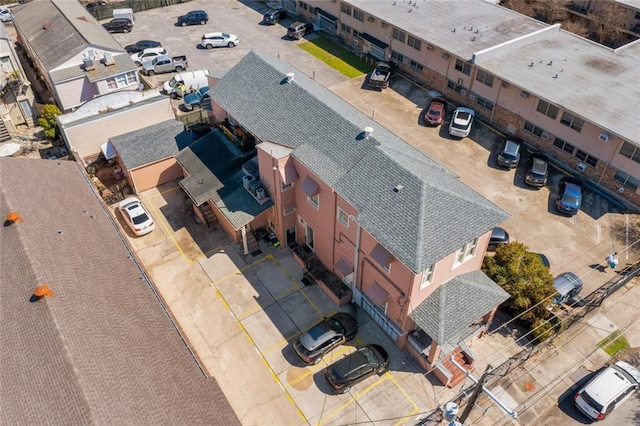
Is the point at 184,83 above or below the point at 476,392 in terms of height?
below

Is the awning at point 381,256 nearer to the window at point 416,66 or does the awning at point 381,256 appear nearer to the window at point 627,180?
the window at point 627,180

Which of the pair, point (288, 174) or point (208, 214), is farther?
point (208, 214)

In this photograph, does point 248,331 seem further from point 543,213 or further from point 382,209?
point 543,213

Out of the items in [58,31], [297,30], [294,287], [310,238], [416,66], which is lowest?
[294,287]

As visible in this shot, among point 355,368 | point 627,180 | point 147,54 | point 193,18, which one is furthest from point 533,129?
point 193,18

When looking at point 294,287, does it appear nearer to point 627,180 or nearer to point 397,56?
point 627,180

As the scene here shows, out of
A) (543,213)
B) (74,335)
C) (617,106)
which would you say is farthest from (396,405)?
(617,106)

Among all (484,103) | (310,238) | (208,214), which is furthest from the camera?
(484,103)

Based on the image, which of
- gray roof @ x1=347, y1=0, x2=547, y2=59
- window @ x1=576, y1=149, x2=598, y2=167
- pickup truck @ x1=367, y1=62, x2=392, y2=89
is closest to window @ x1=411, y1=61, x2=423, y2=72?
pickup truck @ x1=367, y1=62, x2=392, y2=89
